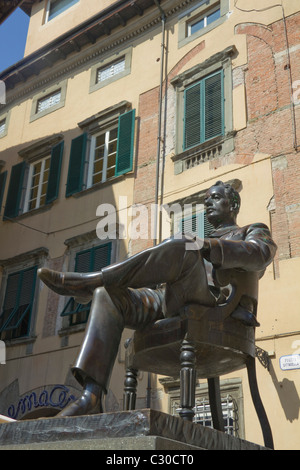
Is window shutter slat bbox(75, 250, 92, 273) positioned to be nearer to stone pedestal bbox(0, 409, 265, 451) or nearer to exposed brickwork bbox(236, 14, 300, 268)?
exposed brickwork bbox(236, 14, 300, 268)

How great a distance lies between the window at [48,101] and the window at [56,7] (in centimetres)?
353

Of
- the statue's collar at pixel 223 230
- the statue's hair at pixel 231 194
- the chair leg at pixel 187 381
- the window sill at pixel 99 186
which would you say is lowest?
the chair leg at pixel 187 381

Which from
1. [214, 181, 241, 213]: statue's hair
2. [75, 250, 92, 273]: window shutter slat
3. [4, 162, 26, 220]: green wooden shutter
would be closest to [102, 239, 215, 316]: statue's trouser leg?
[214, 181, 241, 213]: statue's hair

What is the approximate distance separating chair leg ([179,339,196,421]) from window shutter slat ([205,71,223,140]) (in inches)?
319

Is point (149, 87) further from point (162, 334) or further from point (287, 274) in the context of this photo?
point (162, 334)

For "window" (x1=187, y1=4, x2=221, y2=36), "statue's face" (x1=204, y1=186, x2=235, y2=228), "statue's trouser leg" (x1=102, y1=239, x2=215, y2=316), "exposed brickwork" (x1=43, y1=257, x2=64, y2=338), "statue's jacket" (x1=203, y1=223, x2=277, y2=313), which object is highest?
"window" (x1=187, y1=4, x2=221, y2=36)

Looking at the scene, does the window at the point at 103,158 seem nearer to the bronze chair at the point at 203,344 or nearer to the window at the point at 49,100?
the window at the point at 49,100

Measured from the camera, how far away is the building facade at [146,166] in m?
8.62

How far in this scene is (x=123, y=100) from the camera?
13.0 m

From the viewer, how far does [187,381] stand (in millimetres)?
2871

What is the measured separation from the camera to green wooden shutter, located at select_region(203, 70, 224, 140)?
10836 millimetres

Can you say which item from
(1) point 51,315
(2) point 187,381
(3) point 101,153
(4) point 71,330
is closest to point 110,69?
(3) point 101,153

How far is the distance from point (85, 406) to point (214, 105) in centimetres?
917

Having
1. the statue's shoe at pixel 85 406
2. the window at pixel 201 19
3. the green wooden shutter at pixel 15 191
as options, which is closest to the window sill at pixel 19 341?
the green wooden shutter at pixel 15 191
